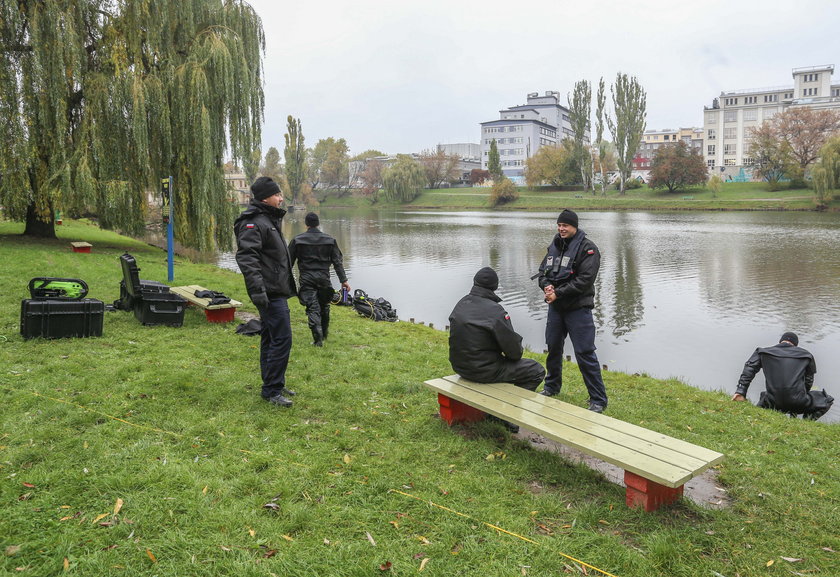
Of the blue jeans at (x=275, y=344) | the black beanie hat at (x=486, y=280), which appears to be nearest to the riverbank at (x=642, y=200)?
the black beanie hat at (x=486, y=280)

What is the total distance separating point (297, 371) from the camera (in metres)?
7.05

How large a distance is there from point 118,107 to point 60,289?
9621 millimetres

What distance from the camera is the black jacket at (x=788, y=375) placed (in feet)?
23.7

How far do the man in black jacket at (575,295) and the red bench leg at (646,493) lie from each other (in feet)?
6.42

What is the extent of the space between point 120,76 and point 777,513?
17.2 metres

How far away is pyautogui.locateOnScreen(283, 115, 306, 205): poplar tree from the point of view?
3332 inches

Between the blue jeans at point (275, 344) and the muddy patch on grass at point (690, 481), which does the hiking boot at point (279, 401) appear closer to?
the blue jeans at point (275, 344)

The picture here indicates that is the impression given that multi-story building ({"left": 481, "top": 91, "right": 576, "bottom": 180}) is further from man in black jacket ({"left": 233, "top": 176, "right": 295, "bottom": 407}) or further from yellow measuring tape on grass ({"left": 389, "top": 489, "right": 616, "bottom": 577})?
yellow measuring tape on grass ({"left": 389, "top": 489, "right": 616, "bottom": 577})

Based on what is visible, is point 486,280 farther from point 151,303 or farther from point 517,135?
point 517,135

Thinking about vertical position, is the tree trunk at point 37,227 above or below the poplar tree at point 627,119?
below

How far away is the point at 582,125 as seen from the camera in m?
83.1

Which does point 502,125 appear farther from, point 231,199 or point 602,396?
point 602,396

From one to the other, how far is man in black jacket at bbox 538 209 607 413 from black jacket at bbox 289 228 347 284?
11.6 ft

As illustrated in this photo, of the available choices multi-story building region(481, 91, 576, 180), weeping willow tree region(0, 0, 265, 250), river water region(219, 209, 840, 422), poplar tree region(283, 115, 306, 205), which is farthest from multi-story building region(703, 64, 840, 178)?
weeping willow tree region(0, 0, 265, 250)
